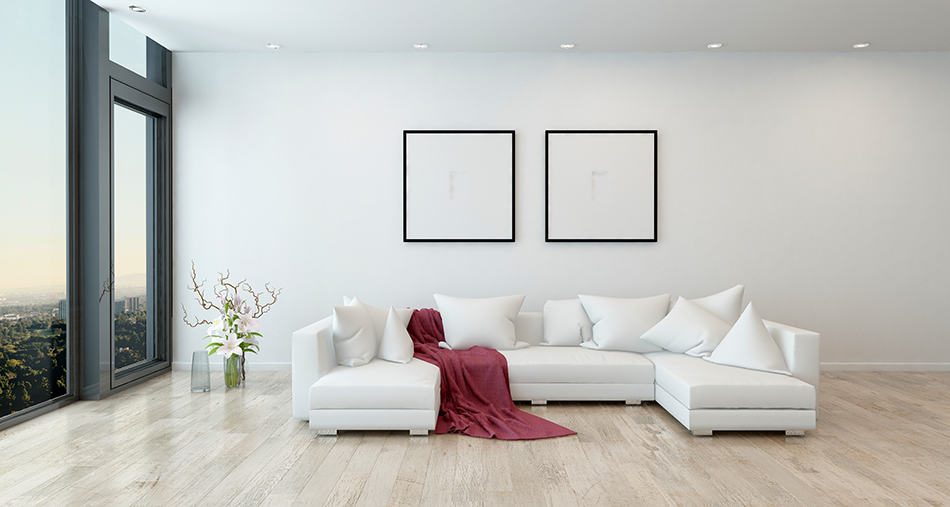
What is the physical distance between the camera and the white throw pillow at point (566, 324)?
5351mm

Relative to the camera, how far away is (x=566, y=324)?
5.37 m

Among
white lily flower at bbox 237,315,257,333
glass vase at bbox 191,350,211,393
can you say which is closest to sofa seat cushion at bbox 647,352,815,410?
white lily flower at bbox 237,315,257,333

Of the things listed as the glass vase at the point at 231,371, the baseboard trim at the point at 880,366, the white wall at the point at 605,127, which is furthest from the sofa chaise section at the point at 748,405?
the glass vase at the point at 231,371

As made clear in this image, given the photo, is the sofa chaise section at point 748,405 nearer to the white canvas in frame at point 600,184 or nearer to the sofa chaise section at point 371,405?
the sofa chaise section at point 371,405

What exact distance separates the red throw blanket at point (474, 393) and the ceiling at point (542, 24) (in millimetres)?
2374

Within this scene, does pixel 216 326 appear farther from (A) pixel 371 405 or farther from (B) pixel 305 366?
(A) pixel 371 405

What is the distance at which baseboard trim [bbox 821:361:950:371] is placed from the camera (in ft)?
19.9

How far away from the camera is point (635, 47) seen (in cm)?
586

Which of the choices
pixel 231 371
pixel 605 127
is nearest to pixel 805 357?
pixel 605 127

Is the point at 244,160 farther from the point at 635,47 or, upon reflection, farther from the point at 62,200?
the point at 635,47

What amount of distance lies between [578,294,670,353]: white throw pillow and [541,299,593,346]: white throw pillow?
7 centimetres

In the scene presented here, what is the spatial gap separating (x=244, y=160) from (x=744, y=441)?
187 inches

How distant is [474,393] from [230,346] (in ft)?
6.74

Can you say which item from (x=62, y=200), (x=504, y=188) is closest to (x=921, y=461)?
(x=504, y=188)
